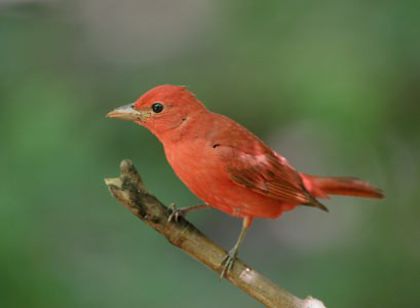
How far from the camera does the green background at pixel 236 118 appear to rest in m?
4.15

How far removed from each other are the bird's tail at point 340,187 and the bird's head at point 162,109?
82 cm

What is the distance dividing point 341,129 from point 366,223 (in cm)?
64

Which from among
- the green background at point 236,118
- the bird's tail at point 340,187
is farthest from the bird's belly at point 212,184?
the green background at point 236,118

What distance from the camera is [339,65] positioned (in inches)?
191

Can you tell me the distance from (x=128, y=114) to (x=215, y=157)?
42 cm

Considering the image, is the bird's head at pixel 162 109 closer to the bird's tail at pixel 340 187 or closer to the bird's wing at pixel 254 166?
the bird's wing at pixel 254 166

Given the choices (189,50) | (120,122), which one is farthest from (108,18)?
(120,122)

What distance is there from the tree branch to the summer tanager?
7 centimetres

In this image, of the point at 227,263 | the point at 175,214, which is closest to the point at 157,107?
the point at 175,214

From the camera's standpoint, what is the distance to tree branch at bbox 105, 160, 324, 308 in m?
2.88

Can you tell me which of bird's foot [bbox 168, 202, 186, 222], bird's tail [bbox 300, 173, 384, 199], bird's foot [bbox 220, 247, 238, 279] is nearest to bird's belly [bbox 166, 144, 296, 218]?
bird's foot [bbox 168, 202, 186, 222]

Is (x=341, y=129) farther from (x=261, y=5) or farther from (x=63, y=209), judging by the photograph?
(x=63, y=209)

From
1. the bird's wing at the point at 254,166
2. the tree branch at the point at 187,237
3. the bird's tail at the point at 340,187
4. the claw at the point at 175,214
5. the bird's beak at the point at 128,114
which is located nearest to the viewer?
the tree branch at the point at 187,237

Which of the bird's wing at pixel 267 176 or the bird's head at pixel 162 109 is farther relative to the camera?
the bird's wing at pixel 267 176
